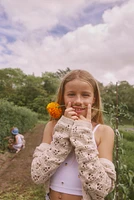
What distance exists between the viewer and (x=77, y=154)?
1.14 m

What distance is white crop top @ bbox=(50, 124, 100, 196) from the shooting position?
4.00 feet

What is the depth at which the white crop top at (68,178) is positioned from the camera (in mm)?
1220

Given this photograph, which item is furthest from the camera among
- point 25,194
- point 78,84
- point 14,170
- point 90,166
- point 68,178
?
point 14,170

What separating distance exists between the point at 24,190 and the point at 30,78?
38774 millimetres

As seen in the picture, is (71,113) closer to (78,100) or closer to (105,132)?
(78,100)

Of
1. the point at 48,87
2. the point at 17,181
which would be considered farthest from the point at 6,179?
the point at 48,87

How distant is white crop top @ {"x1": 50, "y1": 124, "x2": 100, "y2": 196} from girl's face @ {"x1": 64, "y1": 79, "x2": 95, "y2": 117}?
0.27 metres

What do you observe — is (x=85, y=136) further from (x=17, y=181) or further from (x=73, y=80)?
(x=17, y=181)

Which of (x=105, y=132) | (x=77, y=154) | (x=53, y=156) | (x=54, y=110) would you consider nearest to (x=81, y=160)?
(x=77, y=154)

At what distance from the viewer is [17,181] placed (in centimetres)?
441

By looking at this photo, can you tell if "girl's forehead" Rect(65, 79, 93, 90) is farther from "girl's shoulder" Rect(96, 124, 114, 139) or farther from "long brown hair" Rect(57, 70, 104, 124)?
"girl's shoulder" Rect(96, 124, 114, 139)

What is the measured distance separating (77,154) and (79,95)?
Result: 360mm

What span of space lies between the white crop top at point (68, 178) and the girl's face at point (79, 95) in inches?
10.5

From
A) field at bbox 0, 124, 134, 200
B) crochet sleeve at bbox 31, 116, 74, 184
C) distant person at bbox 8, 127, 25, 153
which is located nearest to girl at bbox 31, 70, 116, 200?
crochet sleeve at bbox 31, 116, 74, 184
